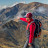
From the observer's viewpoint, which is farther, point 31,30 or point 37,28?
point 37,28

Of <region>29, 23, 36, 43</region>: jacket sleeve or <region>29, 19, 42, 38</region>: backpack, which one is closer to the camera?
<region>29, 23, 36, 43</region>: jacket sleeve

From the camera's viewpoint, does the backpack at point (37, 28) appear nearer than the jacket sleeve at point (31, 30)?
No

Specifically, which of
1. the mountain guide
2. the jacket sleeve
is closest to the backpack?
the mountain guide

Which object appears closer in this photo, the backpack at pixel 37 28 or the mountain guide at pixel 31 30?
the mountain guide at pixel 31 30

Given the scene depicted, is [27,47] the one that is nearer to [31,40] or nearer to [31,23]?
[31,40]

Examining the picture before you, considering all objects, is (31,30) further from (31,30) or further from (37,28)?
(37,28)

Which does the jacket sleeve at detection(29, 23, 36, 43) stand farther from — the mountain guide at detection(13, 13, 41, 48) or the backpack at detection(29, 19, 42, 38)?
the backpack at detection(29, 19, 42, 38)

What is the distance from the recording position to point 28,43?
7.59 meters

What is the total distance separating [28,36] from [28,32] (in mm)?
238

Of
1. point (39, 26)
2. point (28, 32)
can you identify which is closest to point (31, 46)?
point (28, 32)

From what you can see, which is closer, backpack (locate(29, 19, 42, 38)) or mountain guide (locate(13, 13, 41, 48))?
mountain guide (locate(13, 13, 41, 48))

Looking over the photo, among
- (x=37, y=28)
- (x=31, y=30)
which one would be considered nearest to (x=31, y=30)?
(x=31, y=30)

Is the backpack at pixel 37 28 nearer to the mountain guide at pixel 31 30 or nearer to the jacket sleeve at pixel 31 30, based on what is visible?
the mountain guide at pixel 31 30

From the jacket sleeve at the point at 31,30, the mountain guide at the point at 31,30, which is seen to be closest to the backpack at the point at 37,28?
the mountain guide at the point at 31,30
